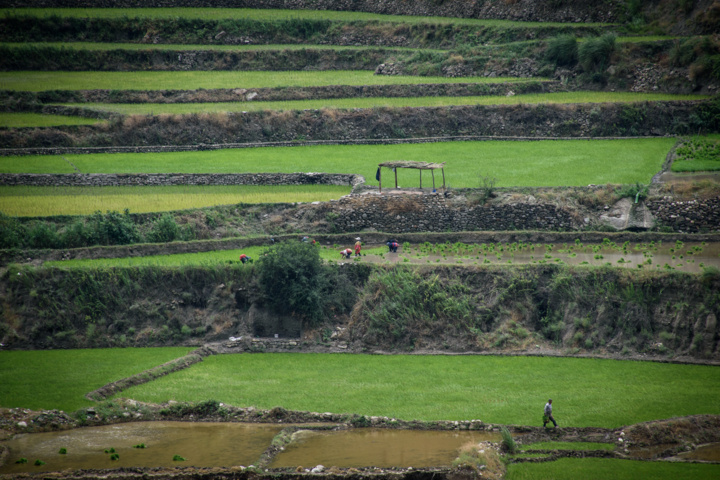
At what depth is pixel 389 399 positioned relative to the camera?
1152 inches

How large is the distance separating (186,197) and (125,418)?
20349 millimetres

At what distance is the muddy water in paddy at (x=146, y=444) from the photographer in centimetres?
2520

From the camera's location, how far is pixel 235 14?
250 feet

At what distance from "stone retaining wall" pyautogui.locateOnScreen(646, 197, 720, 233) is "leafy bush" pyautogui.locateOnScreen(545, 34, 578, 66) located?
24920 millimetres

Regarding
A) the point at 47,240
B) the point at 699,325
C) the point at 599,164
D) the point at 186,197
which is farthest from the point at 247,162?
the point at 699,325

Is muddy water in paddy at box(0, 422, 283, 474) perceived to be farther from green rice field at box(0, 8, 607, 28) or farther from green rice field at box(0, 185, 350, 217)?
green rice field at box(0, 8, 607, 28)

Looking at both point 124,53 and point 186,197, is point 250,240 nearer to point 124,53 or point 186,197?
point 186,197

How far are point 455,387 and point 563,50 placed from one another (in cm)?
4008

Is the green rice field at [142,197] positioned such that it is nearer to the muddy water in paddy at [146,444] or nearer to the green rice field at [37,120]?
the green rice field at [37,120]

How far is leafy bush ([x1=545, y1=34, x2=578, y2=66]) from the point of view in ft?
200

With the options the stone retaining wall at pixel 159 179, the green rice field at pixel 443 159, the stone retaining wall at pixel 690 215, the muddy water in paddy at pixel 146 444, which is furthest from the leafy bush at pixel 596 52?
the muddy water in paddy at pixel 146 444

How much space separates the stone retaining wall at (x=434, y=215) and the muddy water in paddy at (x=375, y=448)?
16998mm

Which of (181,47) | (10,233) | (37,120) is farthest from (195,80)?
(10,233)

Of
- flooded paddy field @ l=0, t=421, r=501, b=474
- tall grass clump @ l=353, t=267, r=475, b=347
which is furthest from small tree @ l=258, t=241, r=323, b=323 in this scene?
flooded paddy field @ l=0, t=421, r=501, b=474
